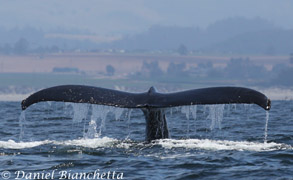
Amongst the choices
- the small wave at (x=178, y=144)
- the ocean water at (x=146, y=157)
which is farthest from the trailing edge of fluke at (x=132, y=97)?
the small wave at (x=178, y=144)

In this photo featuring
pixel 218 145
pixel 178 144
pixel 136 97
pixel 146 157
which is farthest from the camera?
pixel 218 145

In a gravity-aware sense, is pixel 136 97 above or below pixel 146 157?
above

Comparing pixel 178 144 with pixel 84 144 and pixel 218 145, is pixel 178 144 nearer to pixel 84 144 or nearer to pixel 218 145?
pixel 218 145

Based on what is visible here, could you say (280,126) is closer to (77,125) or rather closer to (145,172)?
(77,125)

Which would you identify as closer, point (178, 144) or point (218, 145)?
point (178, 144)

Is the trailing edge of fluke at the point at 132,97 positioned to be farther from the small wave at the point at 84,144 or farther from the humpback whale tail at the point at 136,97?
the small wave at the point at 84,144

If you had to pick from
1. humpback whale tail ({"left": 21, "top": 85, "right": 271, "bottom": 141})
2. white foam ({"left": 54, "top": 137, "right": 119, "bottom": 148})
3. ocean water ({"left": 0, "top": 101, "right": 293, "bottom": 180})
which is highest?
humpback whale tail ({"left": 21, "top": 85, "right": 271, "bottom": 141})

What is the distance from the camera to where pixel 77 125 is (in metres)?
20.0

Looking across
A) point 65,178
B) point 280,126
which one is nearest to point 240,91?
point 65,178

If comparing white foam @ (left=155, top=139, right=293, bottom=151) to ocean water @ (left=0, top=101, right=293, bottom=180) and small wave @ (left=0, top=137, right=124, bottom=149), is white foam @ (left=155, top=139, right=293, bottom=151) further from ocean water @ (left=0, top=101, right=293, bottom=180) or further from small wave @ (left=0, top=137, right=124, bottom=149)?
small wave @ (left=0, top=137, right=124, bottom=149)

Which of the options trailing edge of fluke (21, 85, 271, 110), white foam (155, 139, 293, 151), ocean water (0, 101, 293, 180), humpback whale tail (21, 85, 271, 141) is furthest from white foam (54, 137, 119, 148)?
trailing edge of fluke (21, 85, 271, 110)

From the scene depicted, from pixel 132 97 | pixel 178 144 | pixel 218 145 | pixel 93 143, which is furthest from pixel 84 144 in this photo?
pixel 218 145

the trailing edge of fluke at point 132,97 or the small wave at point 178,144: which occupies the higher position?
the trailing edge of fluke at point 132,97

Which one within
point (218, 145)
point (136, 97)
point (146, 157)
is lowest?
point (146, 157)
